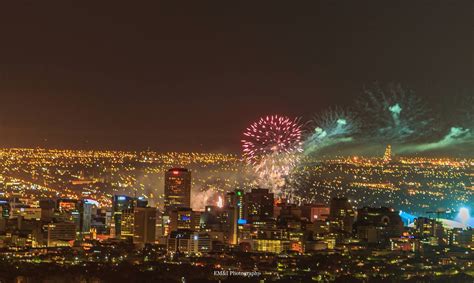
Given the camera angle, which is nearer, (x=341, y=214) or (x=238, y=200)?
(x=238, y=200)

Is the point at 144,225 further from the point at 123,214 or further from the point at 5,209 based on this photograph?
the point at 5,209

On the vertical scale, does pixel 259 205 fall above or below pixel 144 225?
above

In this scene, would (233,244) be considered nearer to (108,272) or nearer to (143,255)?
(143,255)

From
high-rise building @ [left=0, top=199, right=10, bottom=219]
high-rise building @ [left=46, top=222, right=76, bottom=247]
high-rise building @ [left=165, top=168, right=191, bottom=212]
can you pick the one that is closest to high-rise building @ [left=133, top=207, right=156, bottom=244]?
high-rise building @ [left=46, top=222, right=76, bottom=247]

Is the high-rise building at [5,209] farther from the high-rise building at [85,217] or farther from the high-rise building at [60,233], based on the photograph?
the high-rise building at [60,233]

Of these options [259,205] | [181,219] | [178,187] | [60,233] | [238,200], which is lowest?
[60,233]

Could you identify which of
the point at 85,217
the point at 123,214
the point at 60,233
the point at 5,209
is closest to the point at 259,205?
the point at 123,214

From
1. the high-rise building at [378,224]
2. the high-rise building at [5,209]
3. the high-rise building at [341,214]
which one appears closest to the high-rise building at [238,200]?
Result: the high-rise building at [341,214]
